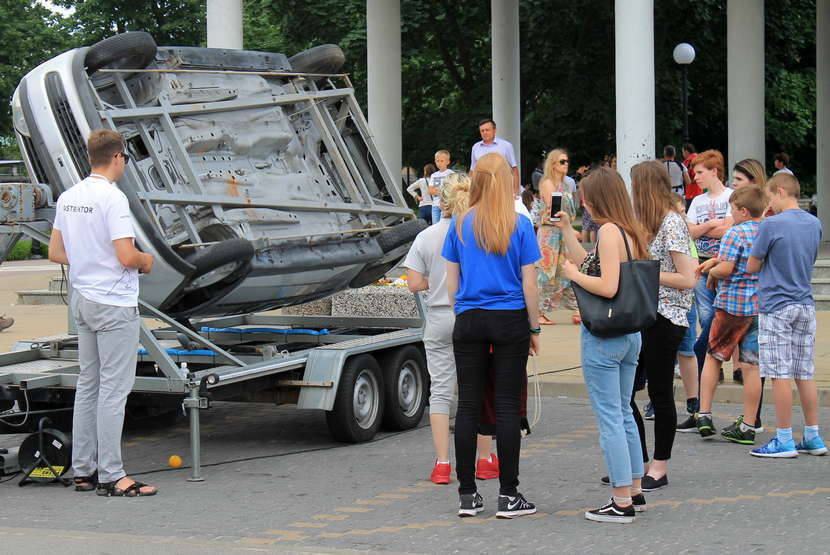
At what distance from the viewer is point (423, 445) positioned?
8633 mm

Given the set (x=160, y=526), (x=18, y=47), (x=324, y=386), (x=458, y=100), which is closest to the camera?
(x=160, y=526)

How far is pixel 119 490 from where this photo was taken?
713 cm

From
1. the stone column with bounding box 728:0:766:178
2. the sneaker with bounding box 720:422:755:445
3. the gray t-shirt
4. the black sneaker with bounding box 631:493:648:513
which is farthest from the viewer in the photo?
the stone column with bounding box 728:0:766:178

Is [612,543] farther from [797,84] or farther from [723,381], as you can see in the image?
[797,84]

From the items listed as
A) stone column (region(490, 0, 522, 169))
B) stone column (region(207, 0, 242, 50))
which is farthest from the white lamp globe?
stone column (region(207, 0, 242, 50))

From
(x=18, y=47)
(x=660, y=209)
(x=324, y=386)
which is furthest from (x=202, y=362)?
(x=18, y=47)

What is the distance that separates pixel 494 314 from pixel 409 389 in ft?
10.1

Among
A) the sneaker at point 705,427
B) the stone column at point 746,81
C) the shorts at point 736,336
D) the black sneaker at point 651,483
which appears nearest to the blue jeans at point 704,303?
the shorts at point 736,336

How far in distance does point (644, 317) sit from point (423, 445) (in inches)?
110

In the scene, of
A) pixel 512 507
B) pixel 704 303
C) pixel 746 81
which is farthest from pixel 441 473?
pixel 746 81

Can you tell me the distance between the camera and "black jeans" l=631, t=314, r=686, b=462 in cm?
699

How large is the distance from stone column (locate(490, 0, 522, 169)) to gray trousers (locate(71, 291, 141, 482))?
1960cm

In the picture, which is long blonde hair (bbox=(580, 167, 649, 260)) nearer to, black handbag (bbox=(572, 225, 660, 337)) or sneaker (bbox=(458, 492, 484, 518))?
black handbag (bbox=(572, 225, 660, 337))

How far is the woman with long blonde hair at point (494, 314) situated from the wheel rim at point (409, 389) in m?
2.69
